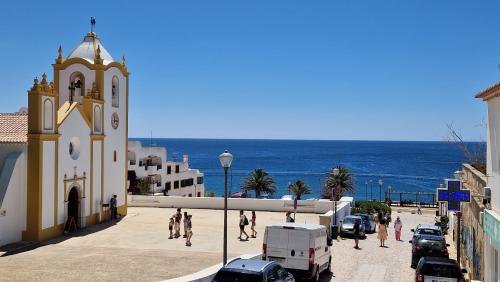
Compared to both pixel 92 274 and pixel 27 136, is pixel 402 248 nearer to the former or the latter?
pixel 92 274

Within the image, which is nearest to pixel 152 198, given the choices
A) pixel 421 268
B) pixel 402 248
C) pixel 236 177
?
pixel 402 248

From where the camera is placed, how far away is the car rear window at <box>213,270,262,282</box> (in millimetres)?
12406

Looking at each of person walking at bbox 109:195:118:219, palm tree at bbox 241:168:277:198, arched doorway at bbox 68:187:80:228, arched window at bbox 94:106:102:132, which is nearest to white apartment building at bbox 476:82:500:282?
arched doorway at bbox 68:187:80:228

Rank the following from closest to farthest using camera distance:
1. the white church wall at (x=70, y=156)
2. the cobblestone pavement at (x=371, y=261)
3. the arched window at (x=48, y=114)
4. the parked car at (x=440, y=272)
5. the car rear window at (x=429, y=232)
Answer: the parked car at (x=440, y=272), the cobblestone pavement at (x=371, y=261), the car rear window at (x=429, y=232), the arched window at (x=48, y=114), the white church wall at (x=70, y=156)

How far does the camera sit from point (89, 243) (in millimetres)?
24672

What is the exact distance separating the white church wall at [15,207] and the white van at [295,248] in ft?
43.5

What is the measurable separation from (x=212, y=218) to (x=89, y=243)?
1022 centimetres

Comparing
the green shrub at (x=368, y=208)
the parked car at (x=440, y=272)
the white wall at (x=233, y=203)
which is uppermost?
the parked car at (x=440, y=272)

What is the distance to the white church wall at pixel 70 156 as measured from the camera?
89.5 feet

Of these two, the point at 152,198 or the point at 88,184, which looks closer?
the point at 88,184

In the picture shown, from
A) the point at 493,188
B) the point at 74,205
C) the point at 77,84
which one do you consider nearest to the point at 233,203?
the point at 74,205

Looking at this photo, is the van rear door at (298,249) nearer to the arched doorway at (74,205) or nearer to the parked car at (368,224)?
the parked car at (368,224)

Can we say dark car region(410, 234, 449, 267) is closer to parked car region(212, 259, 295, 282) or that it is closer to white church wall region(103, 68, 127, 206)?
parked car region(212, 259, 295, 282)

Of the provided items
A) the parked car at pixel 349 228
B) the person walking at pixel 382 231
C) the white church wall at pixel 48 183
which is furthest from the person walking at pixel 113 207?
the person walking at pixel 382 231
